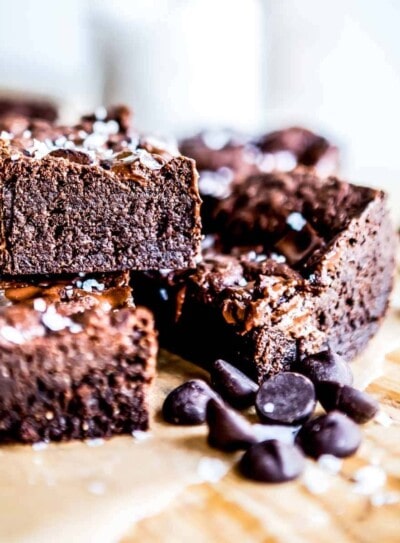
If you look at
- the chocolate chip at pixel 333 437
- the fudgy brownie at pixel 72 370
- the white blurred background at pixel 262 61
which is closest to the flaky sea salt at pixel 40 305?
the fudgy brownie at pixel 72 370

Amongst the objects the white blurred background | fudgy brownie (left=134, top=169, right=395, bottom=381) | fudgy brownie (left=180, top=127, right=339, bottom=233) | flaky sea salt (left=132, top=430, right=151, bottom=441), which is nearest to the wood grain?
flaky sea salt (left=132, top=430, right=151, bottom=441)

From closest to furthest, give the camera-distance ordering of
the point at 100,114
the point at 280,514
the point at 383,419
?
the point at 280,514 < the point at 383,419 < the point at 100,114

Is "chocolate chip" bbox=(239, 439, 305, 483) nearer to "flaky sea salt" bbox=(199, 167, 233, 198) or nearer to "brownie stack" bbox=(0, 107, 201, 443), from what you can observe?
"brownie stack" bbox=(0, 107, 201, 443)

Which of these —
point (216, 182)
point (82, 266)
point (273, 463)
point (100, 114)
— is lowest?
point (273, 463)

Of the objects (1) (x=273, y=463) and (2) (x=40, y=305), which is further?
(2) (x=40, y=305)

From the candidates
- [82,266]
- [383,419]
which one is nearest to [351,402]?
[383,419]

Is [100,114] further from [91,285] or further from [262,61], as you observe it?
[262,61]
